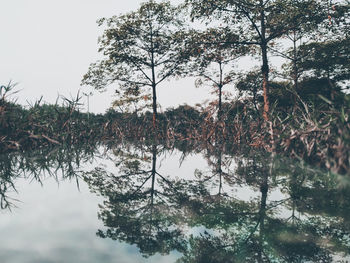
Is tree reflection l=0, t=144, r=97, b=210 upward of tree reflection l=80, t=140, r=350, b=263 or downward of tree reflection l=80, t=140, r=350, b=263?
upward

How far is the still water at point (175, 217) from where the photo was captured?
1653mm

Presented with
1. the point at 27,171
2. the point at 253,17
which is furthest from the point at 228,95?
the point at 27,171

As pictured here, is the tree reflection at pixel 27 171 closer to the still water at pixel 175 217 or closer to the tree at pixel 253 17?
the still water at pixel 175 217

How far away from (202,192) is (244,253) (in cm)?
154

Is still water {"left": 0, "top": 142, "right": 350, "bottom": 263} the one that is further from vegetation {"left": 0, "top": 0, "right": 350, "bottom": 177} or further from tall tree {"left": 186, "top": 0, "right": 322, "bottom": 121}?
tall tree {"left": 186, "top": 0, "right": 322, "bottom": 121}

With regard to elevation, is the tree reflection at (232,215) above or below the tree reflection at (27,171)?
below

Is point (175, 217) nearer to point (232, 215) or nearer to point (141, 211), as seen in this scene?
point (141, 211)

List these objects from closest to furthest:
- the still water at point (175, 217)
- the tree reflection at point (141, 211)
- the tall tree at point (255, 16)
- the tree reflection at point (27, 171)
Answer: the still water at point (175, 217) → the tree reflection at point (141, 211) → the tree reflection at point (27, 171) → the tall tree at point (255, 16)

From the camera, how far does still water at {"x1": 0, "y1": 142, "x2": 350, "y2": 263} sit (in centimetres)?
165

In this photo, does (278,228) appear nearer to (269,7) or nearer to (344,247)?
(344,247)

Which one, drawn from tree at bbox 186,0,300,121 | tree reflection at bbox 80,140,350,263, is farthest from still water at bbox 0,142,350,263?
tree at bbox 186,0,300,121

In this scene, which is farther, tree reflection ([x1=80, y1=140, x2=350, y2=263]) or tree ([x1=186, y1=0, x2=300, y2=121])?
tree ([x1=186, y1=0, x2=300, y2=121])

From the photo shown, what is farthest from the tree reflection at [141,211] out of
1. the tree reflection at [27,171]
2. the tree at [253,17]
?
the tree at [253,17]

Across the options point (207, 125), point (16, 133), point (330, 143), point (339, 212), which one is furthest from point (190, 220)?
point (207, 125)
